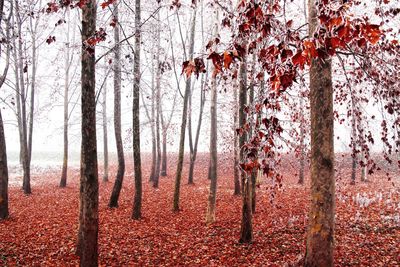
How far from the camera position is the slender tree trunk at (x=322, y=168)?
5.23 m

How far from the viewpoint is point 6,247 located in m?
8.91

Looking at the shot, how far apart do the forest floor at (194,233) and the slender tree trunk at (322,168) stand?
2041 millimetres

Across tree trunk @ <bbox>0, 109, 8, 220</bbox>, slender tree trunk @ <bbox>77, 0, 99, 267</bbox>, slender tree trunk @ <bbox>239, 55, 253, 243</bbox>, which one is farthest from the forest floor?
slender tree trunk @ <bbox>77, 0, 99, 267</bbox>

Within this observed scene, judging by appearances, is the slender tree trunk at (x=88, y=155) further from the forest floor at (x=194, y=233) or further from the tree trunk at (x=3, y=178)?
the tree trunk at (x=3, y=178)

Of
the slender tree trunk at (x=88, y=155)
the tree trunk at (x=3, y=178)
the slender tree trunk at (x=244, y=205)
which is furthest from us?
the tree trunk at (x=3, y=178)

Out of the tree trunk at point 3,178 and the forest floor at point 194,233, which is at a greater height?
the tree trunk at point 3,178

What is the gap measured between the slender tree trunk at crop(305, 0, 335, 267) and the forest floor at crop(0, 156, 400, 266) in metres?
2.04

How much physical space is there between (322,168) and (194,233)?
21.0ft

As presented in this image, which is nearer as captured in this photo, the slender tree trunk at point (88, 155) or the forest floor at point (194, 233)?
the slender tree trunk at point (88, 155)

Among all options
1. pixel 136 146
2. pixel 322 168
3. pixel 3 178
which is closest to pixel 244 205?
pixel 322 168

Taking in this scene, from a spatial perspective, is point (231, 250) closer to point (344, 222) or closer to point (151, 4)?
point (344, 222)

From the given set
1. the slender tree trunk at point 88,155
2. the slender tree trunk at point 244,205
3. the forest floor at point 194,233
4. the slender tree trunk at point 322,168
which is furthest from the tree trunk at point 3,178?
the slender tree trunk at point 322,168

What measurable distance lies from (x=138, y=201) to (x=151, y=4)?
11.0 meters

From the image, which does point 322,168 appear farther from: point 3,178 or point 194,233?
point 3,178
